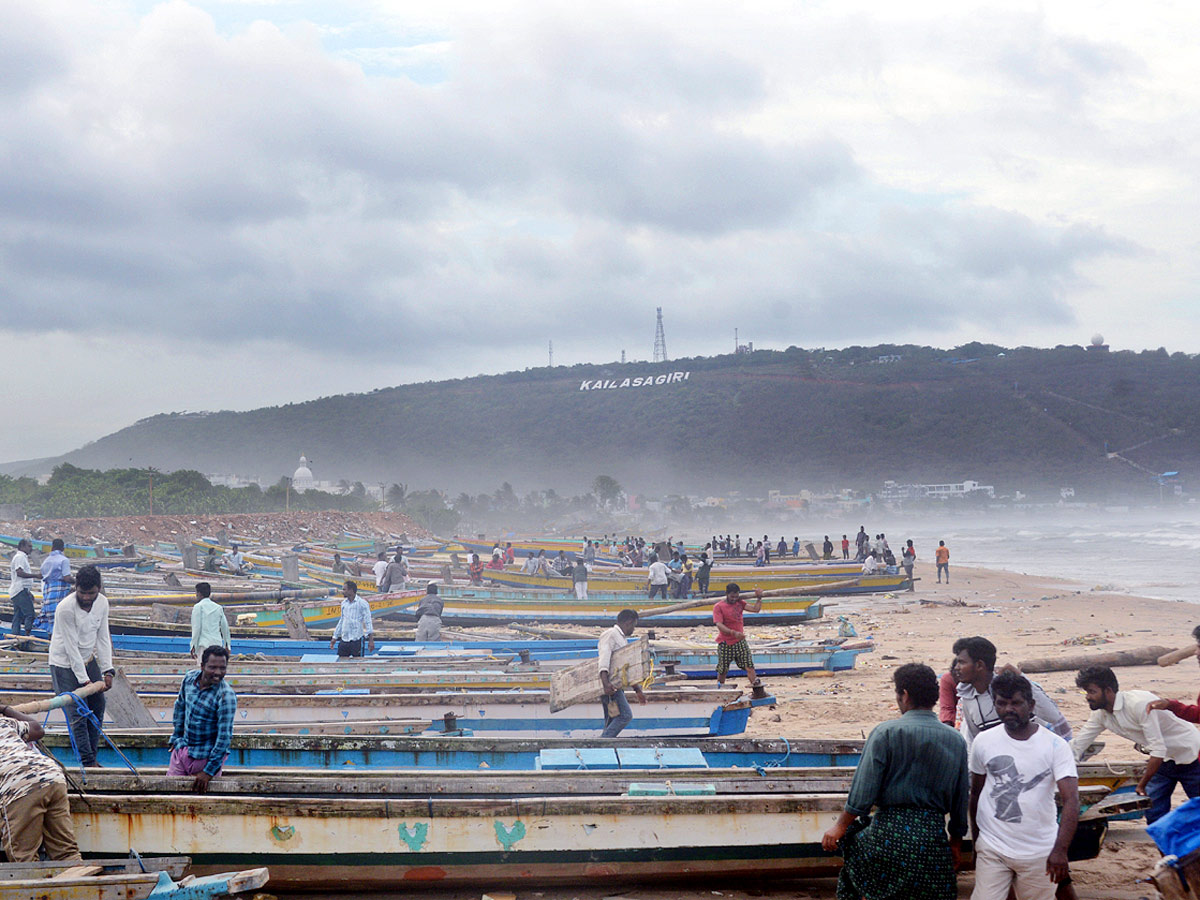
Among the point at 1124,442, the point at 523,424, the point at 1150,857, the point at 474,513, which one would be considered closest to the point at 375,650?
the point at 1150,857

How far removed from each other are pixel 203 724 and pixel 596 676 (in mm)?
3802

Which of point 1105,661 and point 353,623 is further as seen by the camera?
point 1105,661

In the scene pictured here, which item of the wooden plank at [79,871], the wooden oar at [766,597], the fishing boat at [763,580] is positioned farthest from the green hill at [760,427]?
the wooden plank at [79,871]

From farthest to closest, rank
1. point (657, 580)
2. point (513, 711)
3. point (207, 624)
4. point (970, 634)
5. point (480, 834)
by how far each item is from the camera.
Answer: point (657, 580) < point (970, 634) < point (207, 624) < point (513, 711) < point (480, 834)

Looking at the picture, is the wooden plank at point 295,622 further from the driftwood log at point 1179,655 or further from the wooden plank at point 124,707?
the driftwood log at point 1179,655

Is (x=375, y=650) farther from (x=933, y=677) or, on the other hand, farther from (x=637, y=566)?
(x=637, y=566)

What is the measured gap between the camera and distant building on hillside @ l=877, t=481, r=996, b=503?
333 feet

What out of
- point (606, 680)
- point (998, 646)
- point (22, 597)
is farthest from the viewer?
point (998, 646)

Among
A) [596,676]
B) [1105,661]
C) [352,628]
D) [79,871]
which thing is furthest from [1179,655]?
[352,628]

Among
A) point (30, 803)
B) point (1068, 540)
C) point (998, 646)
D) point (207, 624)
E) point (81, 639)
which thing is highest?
point (81, 639)

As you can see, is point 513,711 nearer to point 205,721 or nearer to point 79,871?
point 205,721

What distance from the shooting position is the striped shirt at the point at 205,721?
19.9 feet

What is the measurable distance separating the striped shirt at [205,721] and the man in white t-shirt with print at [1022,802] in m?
4.75

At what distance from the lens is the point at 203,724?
620 cm
